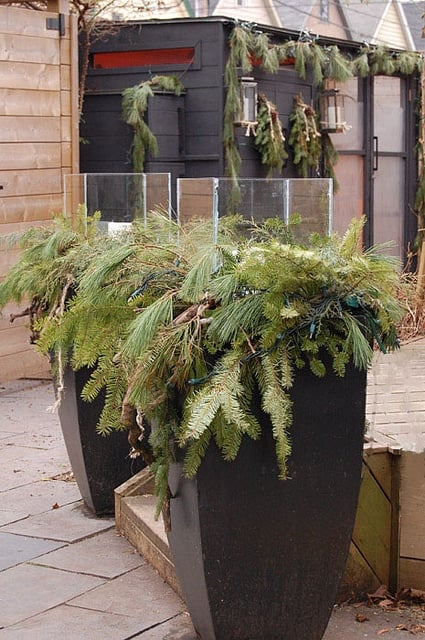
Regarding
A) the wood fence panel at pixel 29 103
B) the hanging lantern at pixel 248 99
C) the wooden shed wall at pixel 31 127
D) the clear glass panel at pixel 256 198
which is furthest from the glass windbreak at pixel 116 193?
the hanging lantern at pixel 248 99

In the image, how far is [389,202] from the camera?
46.4 ft

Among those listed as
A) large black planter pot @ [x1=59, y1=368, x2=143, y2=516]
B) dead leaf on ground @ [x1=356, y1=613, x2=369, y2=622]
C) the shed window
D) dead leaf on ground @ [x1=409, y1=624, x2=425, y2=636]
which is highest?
the shed window

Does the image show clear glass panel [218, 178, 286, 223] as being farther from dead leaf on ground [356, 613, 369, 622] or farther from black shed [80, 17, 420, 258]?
dead leaf on ground [356, 613, 369, 622]

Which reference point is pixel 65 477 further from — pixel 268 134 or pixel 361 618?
pixel 268 134

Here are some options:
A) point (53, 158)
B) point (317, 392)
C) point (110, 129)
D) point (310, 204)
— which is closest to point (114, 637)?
point (317, 392)

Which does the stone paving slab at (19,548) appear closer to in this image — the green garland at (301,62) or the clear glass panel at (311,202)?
the clear glass panel at (311,202)

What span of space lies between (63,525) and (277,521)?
6.68 feet

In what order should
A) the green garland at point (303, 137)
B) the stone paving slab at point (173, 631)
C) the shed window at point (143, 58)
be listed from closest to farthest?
the stone paving slab at point (173, 631)
the shed window at point (143, 58)
the green garland at point (303, 137)

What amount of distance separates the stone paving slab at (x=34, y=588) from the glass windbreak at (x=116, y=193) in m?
4.81

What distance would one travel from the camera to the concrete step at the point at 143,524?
14.9 ft

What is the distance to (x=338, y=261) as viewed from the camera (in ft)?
11.3

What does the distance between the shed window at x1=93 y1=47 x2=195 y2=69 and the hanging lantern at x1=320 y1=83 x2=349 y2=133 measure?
6.70 feet

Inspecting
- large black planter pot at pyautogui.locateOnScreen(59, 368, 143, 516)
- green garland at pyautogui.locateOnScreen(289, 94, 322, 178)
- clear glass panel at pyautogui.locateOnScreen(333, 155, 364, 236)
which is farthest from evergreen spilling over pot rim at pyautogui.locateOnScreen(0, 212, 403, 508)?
clear glass panel at pyautogui.locateOnScreen(333, 155, 364, 236)

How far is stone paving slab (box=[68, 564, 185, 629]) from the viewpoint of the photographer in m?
4.23
